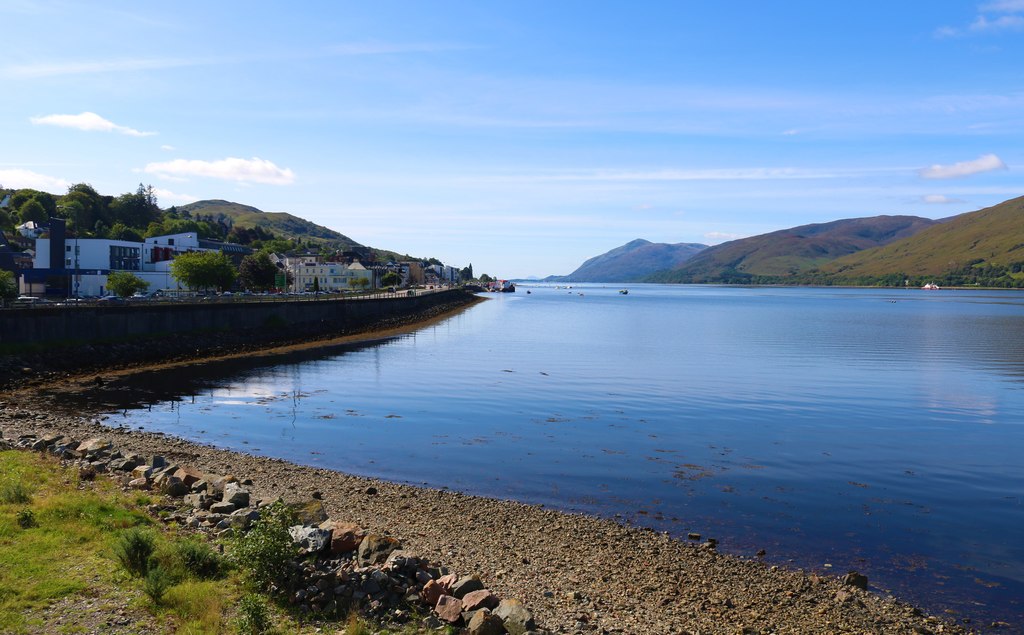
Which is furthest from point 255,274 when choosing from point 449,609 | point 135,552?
point 449,609

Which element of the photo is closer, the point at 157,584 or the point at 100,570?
the point at 157,584

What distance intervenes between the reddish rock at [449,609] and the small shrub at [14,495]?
10.9 meters

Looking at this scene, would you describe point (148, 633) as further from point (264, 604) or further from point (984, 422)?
point (984, 422)

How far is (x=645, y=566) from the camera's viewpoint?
1570 centimetres

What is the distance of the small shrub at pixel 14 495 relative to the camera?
1585 cm

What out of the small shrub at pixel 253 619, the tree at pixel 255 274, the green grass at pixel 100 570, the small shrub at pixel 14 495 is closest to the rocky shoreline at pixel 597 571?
the green grass at pixel 100 570

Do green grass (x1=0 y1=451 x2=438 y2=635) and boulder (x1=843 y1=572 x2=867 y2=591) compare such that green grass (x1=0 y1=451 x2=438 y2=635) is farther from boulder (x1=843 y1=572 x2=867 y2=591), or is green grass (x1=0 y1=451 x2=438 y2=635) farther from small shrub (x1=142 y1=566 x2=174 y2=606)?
boulder (x1=843 y1=572 x2=867 y2=591)

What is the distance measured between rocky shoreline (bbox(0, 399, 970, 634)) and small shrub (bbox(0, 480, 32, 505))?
5.54 metres

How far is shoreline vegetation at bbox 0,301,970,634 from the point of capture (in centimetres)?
1301

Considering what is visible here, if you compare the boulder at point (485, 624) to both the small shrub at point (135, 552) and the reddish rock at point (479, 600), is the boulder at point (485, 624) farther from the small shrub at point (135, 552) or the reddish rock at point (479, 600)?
the small shrub at point (135, 552)

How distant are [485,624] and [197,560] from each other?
6.04 m

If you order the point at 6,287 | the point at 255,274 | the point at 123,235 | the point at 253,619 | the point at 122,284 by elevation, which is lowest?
the point at 253,619

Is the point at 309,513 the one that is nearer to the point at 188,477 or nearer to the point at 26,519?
the point at 188,477

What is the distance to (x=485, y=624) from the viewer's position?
11.0 metres
